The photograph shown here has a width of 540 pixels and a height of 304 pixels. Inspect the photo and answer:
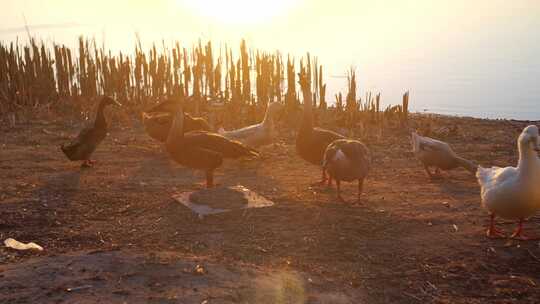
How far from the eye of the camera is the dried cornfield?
55.2ft

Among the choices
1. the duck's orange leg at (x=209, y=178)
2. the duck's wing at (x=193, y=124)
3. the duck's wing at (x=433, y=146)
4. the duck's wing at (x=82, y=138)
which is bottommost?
the duck's orange leg at (x=209, y=178)

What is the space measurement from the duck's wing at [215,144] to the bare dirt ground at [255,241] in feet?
2.17

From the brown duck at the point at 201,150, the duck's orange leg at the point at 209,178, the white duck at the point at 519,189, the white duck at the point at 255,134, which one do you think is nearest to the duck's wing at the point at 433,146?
the white duck at the point at 519,189

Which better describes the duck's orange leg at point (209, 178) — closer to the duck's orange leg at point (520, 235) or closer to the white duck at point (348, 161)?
the white duck at point (348, 161)

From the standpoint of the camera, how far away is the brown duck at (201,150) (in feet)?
27.6

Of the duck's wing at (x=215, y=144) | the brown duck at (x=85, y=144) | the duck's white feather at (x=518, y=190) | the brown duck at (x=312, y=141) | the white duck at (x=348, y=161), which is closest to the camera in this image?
the duck's white feather at (x=518, y=190)

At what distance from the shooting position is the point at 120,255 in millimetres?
5422

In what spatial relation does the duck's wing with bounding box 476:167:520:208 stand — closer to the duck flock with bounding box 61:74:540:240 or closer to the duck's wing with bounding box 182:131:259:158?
the duck flock with bounding box 61:74:540:240

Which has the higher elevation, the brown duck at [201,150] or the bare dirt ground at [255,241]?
the brown duck at [201,150]

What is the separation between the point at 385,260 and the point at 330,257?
0.60 m

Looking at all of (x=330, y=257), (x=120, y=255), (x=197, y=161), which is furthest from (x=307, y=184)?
(x=120, y=255)

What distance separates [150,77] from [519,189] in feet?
44.5

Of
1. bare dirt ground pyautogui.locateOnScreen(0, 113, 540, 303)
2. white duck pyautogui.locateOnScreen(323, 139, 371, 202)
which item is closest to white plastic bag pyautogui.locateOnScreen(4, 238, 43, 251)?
bare dirt ground pyautogui.locateOnScreen(0, 113, 540, 303)

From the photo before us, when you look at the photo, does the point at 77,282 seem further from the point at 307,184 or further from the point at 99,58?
the point at 99,58
